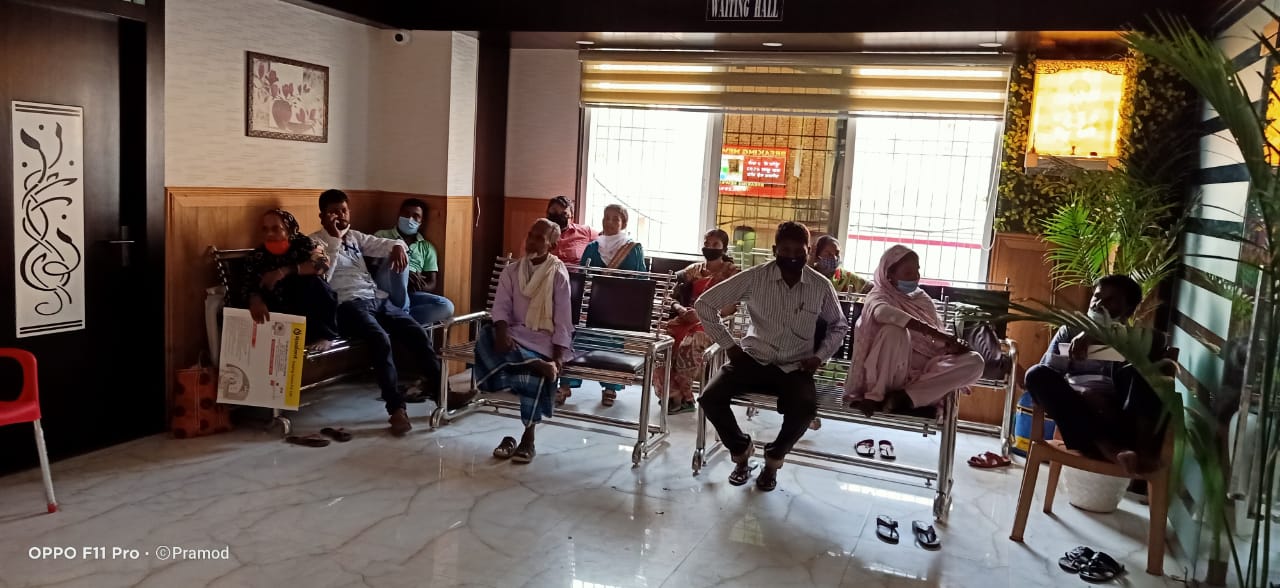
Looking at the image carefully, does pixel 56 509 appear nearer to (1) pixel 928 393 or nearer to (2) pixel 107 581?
(2) pixel 107 581

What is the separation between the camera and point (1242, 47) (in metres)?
3.84

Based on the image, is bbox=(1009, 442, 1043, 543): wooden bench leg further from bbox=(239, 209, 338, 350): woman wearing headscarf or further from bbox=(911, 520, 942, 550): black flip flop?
bbox=(239, 209, 338, 350): woman wearing headscarf

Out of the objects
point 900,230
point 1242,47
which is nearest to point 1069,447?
point 1242,47

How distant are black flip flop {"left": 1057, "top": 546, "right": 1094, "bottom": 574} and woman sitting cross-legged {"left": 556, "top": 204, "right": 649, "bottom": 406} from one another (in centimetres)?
265

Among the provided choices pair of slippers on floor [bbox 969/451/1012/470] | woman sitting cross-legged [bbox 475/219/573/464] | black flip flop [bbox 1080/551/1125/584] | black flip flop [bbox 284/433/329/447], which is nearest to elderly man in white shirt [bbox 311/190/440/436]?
black flip flop [bbox 284/433/329/447]

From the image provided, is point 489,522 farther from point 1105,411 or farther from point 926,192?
point 926,192

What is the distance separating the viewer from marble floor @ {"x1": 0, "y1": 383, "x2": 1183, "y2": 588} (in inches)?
128

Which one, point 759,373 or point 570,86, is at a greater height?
point 570,86

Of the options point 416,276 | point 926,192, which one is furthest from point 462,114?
point 926,192

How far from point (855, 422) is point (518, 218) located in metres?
3.34

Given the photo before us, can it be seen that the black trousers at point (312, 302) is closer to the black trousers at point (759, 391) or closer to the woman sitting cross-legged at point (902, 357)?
the black trousers at point (759, 391)

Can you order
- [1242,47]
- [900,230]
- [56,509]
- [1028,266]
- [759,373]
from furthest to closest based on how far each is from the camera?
[900,230], [1028,266], [759,373], [1242,47], [56,509]

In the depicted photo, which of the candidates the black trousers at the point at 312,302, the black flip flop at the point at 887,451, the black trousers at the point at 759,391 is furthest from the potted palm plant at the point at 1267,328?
the black trousers at the point at 312,302

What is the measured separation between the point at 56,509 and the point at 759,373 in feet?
9.53
